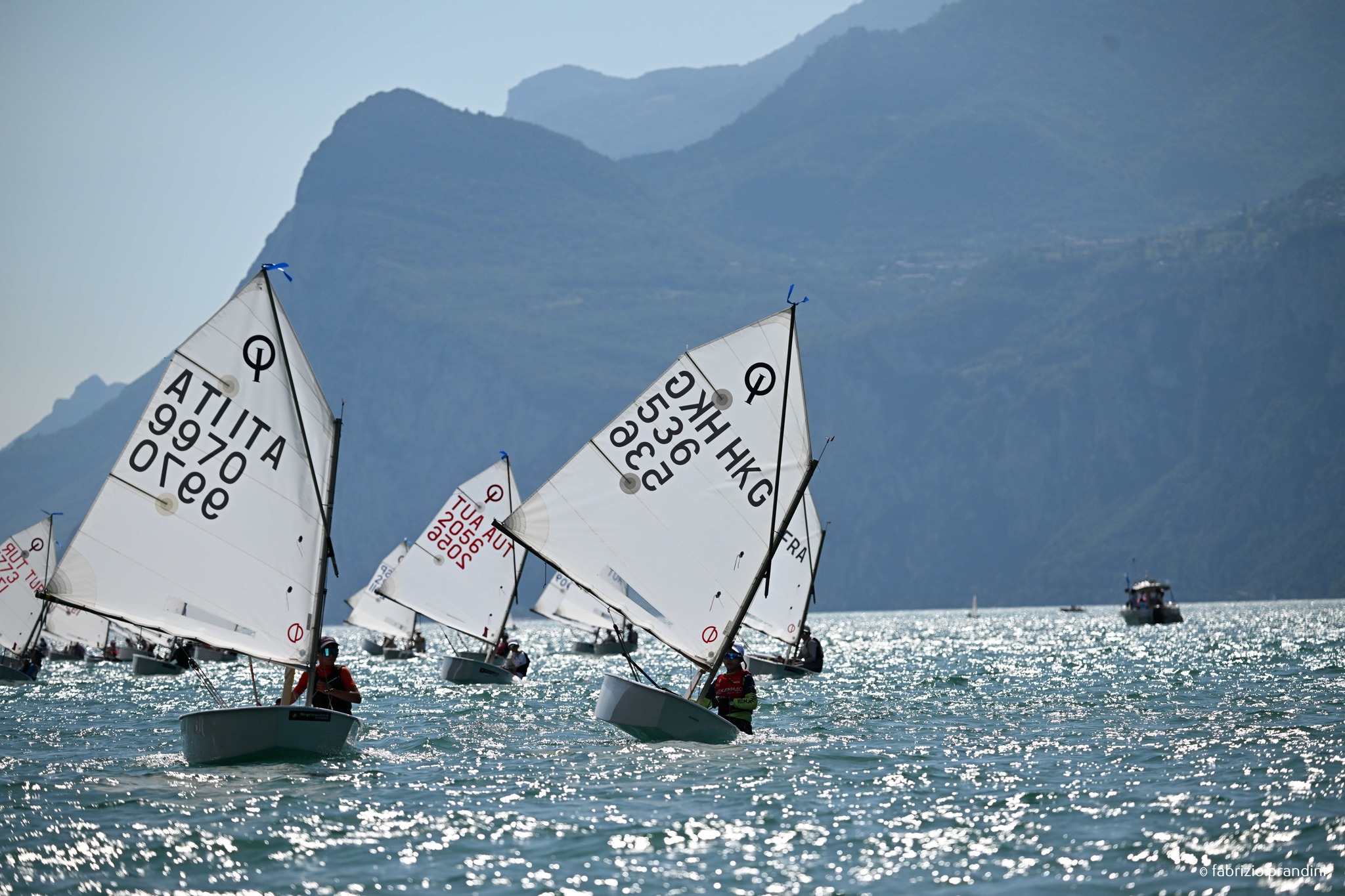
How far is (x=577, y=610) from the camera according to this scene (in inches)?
2805

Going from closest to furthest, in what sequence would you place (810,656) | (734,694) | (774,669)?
1. (734,694)
2. (774,669)
3. (810,656)

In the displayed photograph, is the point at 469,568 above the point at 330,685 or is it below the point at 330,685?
above

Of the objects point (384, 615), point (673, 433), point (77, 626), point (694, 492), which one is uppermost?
point (384, 615)

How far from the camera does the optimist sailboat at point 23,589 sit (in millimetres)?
53844

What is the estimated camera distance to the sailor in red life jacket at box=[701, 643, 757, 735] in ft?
86.9

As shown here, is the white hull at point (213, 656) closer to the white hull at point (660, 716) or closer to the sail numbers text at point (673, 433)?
the white hull at point (660, 716)

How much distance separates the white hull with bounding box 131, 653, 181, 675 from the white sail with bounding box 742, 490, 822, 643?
28466mm

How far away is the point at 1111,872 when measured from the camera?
14539 mm

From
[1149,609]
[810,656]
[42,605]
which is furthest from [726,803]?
[1149,609]

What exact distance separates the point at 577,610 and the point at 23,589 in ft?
86.6

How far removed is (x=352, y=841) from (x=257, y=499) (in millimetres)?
7282

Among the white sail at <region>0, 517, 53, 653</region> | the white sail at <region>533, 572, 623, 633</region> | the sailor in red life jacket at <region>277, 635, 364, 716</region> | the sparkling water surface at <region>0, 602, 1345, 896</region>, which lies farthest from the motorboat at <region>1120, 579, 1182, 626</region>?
the sailor in red life jacket at <region>277, 635, 364, 716</region>

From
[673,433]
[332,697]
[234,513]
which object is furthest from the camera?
[673,433]

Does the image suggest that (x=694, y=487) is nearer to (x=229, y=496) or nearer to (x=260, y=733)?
(x=229, y=496)
